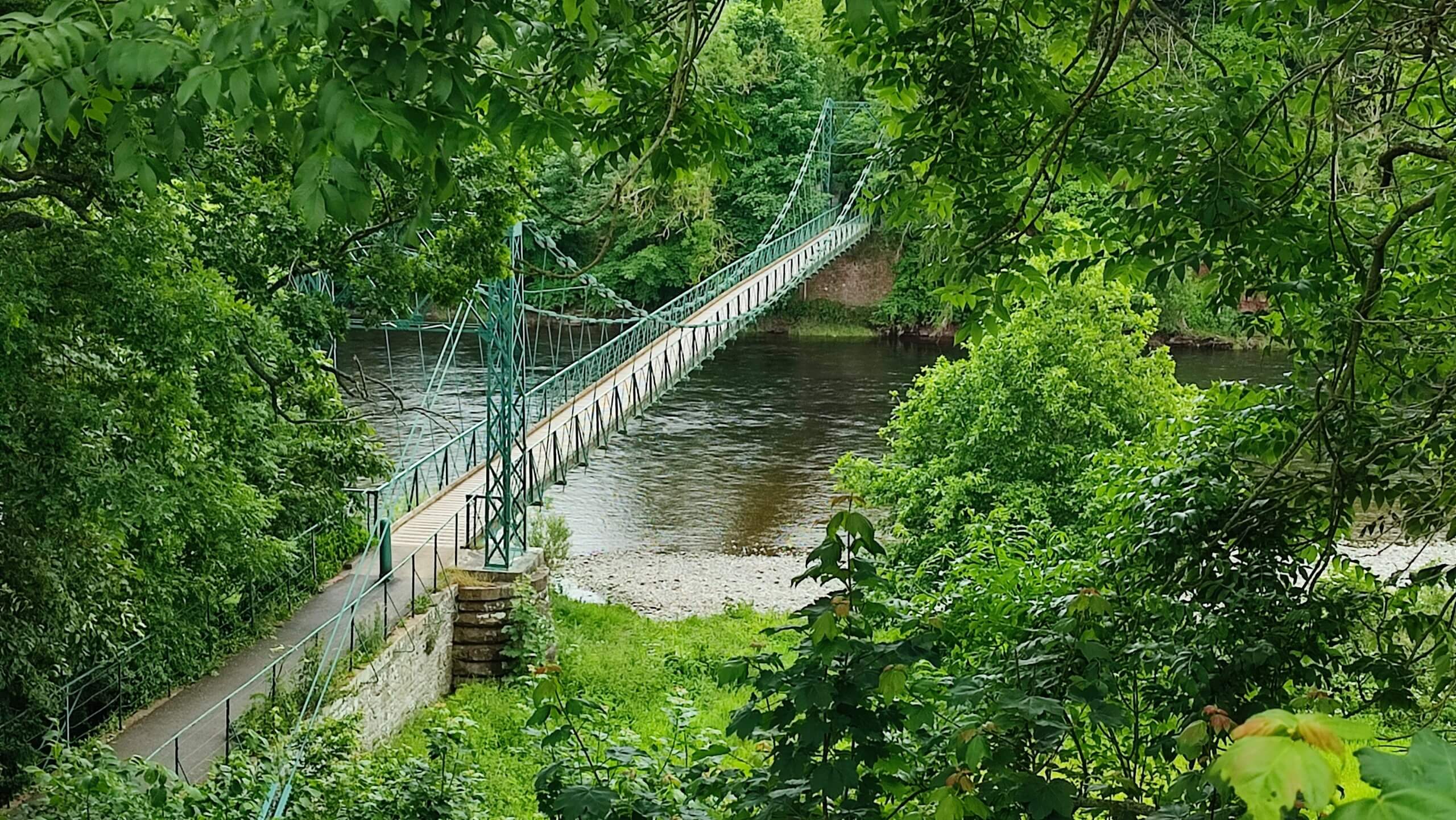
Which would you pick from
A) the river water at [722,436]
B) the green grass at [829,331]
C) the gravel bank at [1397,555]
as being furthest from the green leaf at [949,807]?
the green grass at [829,331]

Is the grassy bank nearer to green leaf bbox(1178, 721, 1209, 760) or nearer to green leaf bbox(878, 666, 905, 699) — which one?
green leaf bbox(878, 666, 905, 699)

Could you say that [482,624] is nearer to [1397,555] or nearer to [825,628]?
[825,628]

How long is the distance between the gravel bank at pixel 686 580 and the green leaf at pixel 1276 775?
1160 cm

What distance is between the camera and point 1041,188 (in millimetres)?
3982

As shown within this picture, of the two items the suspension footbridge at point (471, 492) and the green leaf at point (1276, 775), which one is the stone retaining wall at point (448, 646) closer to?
the suspension footbridge at point (471, 492)

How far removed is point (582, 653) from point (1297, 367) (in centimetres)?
853

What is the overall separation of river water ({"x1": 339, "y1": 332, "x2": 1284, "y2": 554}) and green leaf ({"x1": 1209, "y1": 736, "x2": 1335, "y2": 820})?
1137 centimetres

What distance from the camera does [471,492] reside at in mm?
12008

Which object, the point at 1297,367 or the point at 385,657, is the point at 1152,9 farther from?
the point at 385,657

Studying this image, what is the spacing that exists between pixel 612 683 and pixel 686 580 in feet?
Result: 11.9

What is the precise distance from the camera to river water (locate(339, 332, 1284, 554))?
628 inches

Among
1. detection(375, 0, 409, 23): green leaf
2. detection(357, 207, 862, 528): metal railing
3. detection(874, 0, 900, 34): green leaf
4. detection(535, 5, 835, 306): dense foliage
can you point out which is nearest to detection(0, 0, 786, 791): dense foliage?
detection(375, 0, 409, 23): green leaf

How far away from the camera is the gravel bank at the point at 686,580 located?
42.9 feet

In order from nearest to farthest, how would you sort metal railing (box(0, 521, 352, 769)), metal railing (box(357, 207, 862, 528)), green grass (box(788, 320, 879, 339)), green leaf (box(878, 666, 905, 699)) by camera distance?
green leaf (box(878, 666, 905, 699)) < metal railing (box(0, 521, 352, 769)) < metal railing (box(357, 207, 862, 528)) < green grass (box(788, 320, 879, 339))
